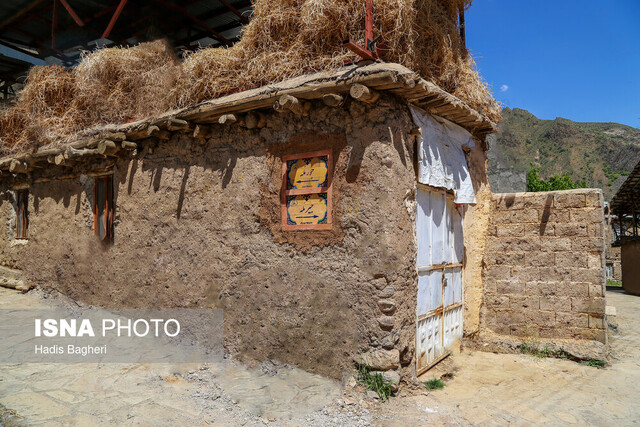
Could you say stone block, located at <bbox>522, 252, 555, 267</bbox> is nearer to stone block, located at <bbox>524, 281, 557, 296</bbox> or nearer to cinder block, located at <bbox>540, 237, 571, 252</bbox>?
cinder block, located at <bbox>540, 237, 571, 252</bbox>

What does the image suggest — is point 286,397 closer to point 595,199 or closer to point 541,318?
point 541,318

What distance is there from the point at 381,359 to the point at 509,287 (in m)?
3.05

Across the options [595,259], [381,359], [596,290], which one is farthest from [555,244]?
[381,359]

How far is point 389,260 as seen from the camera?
4020 mm

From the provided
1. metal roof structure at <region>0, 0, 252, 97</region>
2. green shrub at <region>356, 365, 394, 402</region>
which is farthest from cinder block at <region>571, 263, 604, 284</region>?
metal roof structure at <region>0, 0, 252, 97</region>

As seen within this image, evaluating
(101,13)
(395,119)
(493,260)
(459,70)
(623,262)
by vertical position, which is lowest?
(623,262)

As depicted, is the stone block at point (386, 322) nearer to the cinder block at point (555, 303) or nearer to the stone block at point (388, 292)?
the stone block at point (388, 292)

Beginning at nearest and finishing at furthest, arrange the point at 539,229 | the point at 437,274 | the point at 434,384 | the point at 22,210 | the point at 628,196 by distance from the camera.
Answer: the point at 434,384, the point at 437,274, the point at 539,229, the point at 22,210, the point at 628,196

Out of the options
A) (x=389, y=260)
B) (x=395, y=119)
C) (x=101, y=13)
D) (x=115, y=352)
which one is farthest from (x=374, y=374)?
(x=101, y=13)

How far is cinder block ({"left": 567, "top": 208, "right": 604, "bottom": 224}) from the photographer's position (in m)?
5.62

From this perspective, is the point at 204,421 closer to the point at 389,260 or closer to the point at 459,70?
the point at 389,260

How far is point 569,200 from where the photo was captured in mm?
→ 5828

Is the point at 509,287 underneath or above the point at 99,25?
underneath

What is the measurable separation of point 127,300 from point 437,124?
4.82 meters
